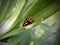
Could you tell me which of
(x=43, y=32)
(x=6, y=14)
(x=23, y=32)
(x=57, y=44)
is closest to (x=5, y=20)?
(x=6, y=14)

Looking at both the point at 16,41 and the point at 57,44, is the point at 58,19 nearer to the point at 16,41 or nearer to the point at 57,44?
the point at 57,44

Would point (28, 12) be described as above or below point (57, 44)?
above

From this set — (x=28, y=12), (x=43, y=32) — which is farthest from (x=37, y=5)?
(x=43, y=32)

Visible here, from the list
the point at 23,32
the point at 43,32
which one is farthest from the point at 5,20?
the point at 43,32

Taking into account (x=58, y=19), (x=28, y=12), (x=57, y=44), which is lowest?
(x=57, y=44)

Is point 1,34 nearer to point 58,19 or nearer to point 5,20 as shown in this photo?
point 5,20

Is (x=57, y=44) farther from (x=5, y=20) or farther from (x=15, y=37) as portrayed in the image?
(x=5, y=20)

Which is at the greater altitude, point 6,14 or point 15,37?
point 6,14
